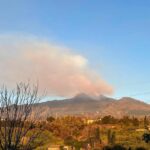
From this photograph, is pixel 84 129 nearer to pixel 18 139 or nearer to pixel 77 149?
pixel 77 149

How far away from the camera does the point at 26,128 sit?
40.8ft

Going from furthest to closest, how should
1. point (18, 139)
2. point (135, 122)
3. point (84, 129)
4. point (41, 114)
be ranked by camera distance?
point (135, 122)
point (84, 129)
point (41, 114)
point (18, 139)

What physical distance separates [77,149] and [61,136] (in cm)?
2577

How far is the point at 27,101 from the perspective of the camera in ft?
39.1

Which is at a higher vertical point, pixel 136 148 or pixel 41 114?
pixel 41 114

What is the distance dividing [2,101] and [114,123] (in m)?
93.7

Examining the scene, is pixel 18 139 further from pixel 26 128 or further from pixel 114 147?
pixel 114 147

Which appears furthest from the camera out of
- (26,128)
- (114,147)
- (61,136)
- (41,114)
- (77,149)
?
(61,136)

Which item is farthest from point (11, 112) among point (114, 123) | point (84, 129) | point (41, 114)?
point (114, 123)

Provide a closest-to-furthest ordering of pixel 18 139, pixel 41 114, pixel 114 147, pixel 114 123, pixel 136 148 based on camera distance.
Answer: pixel 18 139
pixel 41 114
pixel 136 148
pixel 114 147
pixel 114 123

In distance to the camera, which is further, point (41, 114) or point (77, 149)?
point (77, 149)

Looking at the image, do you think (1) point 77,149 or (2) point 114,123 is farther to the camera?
(2) point 114,123

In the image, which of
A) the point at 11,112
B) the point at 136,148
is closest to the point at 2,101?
the point at 11,112

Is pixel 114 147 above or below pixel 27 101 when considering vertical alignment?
below
